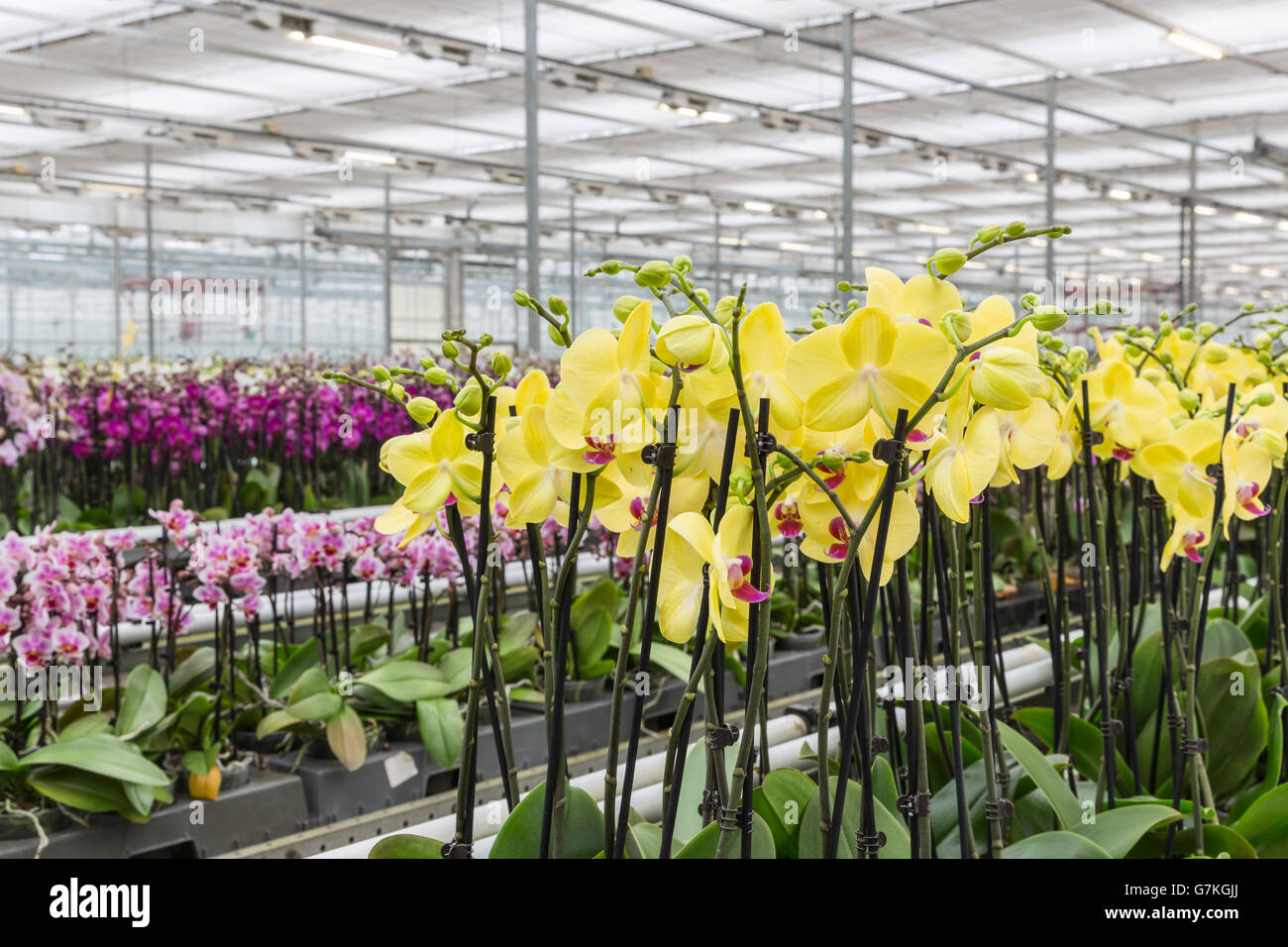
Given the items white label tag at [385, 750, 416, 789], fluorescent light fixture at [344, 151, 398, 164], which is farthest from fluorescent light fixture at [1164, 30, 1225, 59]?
white label tag at [385, 750, 416, 789]

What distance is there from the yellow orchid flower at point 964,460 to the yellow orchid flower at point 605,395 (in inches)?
6.1

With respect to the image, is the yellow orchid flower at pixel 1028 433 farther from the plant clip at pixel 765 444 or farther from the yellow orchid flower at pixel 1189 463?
the yellow orchid flower at pixel 1189 463

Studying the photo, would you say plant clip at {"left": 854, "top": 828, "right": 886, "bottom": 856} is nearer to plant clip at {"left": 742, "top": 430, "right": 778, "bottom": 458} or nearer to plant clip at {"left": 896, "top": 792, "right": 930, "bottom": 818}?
plant clip at {"left": 896, "top": 792, "right": 930, "bottom": 818}

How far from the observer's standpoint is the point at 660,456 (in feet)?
2.02

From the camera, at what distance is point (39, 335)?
48.7 ft

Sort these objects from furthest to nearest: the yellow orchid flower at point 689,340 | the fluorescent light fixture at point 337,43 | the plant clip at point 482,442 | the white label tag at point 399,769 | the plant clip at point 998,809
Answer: the fluorescent light fixture at point 337,43 < the white label tag at point 399,769 < the plant clip at point 998,809 < the plant clip at point 482,442 < the yellow orchid flower at point 689,340

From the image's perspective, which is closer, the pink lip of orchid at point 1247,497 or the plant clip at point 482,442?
the plant clip at point 482,442

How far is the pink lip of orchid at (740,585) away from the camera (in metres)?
0.58

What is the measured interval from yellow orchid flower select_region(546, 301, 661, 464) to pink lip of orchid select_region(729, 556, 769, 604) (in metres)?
0.08

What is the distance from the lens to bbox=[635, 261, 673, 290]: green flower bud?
0.60 m

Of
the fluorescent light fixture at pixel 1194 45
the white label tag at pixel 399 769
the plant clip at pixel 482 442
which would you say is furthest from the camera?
the fluorescent light fixture at pixel 1194 45

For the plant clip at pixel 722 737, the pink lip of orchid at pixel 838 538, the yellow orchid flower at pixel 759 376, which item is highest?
the yellow orchid flower at pixel 759 376

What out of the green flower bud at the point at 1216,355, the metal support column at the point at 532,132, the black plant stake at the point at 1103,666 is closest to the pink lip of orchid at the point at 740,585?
the black plant stake at the point at 1103,666

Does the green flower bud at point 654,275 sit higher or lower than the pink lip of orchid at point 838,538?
higher
